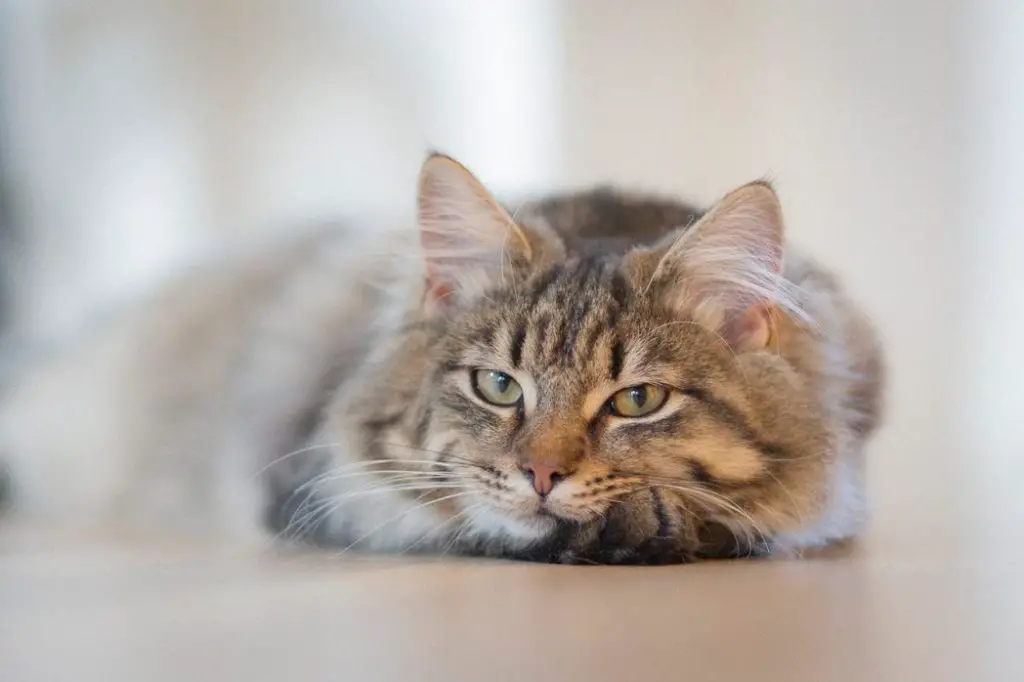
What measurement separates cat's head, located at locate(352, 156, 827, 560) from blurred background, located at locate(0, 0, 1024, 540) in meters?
0.12

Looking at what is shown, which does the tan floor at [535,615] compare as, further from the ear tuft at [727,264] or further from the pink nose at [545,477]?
the ear tuft at [727,264]

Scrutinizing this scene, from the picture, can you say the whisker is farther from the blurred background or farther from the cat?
the blurred background

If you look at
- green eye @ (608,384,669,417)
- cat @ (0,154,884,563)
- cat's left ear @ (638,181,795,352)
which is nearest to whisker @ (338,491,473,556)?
cat @ (0,154,884,563)

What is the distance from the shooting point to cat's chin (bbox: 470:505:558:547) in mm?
953

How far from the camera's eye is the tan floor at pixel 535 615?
29.3 inches

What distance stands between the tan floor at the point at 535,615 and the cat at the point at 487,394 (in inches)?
2.5

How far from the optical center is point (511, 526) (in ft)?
3.20

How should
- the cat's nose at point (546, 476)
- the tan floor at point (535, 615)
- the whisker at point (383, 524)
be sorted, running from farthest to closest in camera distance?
1. the whisker at point (383, 524)
2. the cat's nose at point (546, 476)
3. the tan floor at point (535, 615)

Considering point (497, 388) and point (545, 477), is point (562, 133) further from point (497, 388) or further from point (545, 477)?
point (545, 477)

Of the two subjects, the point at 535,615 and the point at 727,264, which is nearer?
the point at 535,615

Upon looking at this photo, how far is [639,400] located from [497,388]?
0.53ft

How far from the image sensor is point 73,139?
1188mm

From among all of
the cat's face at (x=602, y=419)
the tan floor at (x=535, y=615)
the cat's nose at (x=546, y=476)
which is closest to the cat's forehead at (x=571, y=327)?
the cat's face at (x=602, y=419)

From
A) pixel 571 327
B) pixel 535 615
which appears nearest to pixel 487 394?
pixel 571 327
